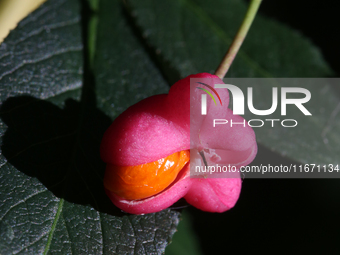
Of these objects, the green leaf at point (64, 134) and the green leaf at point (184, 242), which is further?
the green leaf at point (184, 242)

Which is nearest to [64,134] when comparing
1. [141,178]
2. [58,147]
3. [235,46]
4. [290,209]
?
[58,147]

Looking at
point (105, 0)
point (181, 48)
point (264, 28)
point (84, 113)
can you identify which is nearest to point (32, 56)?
point (84, 113)

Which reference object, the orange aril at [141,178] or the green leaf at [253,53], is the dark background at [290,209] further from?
the orange aril at [141,178]

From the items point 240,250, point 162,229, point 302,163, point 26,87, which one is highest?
point 26,87

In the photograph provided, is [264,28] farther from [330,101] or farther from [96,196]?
[96,196]

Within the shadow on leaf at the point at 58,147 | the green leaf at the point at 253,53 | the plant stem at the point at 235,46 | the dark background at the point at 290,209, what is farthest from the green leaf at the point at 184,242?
the plant stem at the point at 235,46

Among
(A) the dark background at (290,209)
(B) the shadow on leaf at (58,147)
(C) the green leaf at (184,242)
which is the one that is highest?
(B) the shadow on leaf at (58,147)

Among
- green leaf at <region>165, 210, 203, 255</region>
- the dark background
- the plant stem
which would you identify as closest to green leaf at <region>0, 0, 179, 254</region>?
the plant stem
